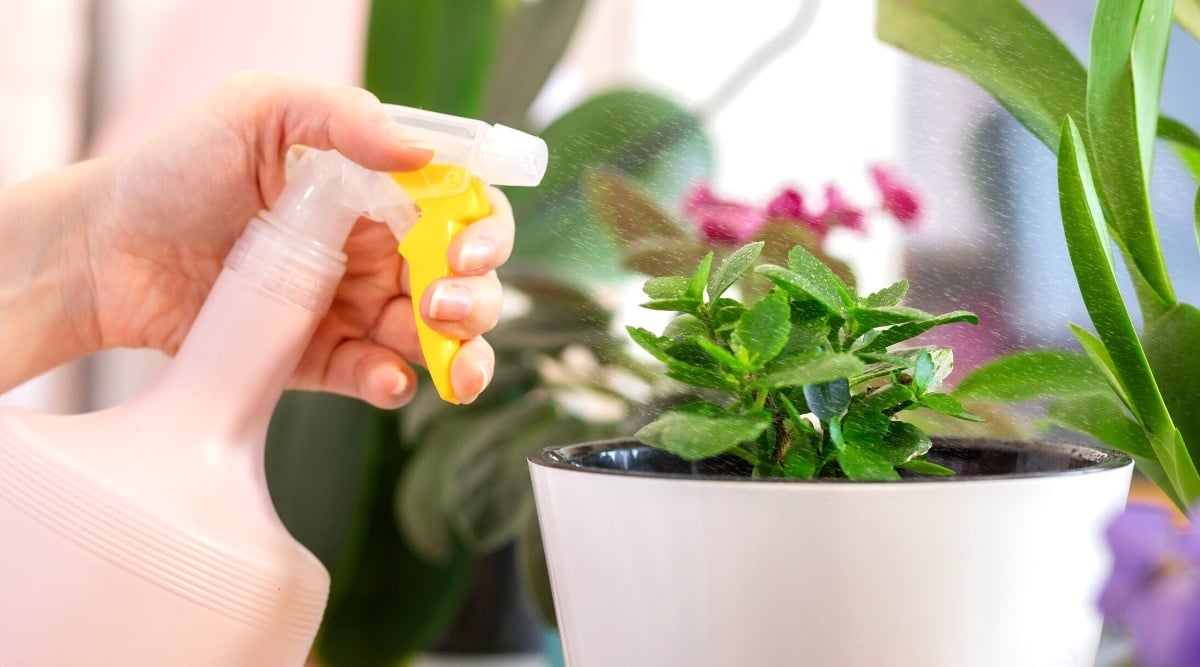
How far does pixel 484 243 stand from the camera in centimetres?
38

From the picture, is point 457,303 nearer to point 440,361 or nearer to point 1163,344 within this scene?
point 440,361

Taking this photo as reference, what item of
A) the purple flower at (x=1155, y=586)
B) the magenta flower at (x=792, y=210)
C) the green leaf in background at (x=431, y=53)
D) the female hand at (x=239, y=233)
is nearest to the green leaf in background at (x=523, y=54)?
the green leaf in background at (x=431, y=53)

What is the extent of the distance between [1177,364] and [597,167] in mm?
243

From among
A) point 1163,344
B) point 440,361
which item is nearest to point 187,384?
point 440,361

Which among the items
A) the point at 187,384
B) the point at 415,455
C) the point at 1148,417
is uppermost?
the point at 1148,417

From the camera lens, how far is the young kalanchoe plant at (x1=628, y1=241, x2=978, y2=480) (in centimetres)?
25

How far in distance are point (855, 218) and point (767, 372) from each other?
157 mm

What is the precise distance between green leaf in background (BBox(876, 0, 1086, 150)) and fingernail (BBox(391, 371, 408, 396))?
300mm

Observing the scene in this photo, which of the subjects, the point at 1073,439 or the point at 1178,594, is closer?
the point at 1178,594

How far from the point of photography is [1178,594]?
0.17 m

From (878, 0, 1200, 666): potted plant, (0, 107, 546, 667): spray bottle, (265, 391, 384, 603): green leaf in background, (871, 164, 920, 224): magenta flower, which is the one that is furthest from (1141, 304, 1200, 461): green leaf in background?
(265, 391, 384, 603): green leaf in background

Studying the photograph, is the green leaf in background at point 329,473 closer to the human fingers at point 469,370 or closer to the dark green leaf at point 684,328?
the human fingers at point 469,370

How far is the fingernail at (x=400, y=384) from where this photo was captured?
51 centimetres

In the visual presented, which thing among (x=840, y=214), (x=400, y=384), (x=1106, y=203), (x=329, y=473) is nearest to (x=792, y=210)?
(x=840, y=214)
